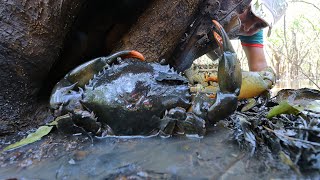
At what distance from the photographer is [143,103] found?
206cm

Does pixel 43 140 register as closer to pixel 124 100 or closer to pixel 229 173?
pixel 124 100

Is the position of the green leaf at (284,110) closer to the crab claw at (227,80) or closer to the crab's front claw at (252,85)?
the crab claw at (227,80)

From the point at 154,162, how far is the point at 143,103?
22.9 inches

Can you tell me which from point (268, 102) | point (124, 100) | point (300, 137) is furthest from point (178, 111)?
point (268, 102)

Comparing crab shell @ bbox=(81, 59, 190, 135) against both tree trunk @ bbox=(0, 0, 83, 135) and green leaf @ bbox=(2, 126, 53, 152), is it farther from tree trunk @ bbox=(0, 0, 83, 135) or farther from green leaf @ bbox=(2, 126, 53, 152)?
tree trunk @ bbox=(0, 0, 83, 135)

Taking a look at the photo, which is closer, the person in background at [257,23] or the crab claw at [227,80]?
the crab claw at [227,80]

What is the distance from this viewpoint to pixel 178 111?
2041 millimetres

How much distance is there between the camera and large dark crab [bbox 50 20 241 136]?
1.99 m

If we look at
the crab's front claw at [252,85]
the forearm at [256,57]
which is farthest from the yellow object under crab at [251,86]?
the forearm at [256,57]

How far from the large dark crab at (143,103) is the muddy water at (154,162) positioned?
14 cm

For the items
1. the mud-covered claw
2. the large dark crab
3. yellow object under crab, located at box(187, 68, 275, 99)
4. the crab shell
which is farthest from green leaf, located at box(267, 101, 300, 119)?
the mud-covered claw

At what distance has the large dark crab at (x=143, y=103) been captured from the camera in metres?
1.99

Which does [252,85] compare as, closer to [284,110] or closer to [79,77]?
[284,110]

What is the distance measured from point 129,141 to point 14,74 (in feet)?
3.98
